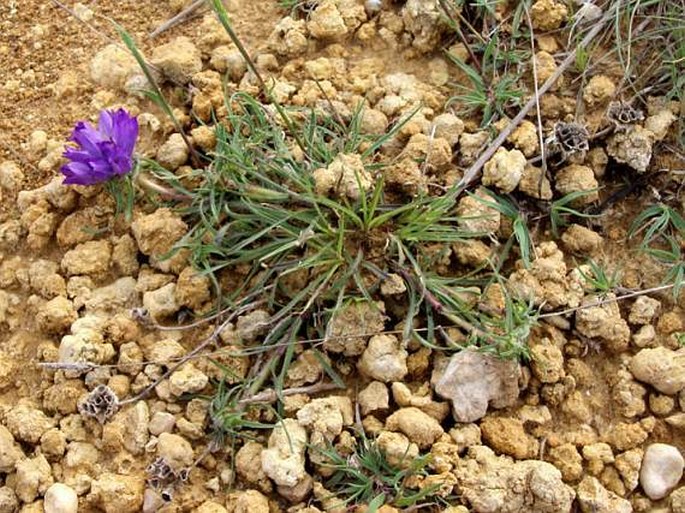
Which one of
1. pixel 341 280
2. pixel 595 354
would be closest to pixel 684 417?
pixel 595 354

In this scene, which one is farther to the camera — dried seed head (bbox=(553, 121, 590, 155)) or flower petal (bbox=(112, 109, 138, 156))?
dried seed head (bbox=(553, 121, 590, 155))

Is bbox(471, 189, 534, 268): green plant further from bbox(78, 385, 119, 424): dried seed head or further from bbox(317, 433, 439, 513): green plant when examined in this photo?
bbox(78, 385, 119, 424): dried seed head

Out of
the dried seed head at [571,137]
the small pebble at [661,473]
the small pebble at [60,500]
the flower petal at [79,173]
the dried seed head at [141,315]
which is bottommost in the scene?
the small pebble at [661,473]

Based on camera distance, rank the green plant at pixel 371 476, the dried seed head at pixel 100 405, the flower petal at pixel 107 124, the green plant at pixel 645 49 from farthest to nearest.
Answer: the green plant at pixel 645 49 < the flower petal at pixel 107 124 < the dried seed head at pixel 100 405 < the green plant at pixel 371 476

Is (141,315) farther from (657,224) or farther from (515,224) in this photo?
(657,224)

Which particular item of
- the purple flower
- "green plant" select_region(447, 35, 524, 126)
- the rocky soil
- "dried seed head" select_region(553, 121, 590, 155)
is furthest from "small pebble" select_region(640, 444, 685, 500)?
the purple flower

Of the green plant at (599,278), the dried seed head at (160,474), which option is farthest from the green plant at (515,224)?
the dried seed head at (160,474)

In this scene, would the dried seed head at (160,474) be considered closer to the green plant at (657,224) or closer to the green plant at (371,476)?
the green plant at (371,476)

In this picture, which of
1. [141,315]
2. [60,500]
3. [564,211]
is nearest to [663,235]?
[564,211]
